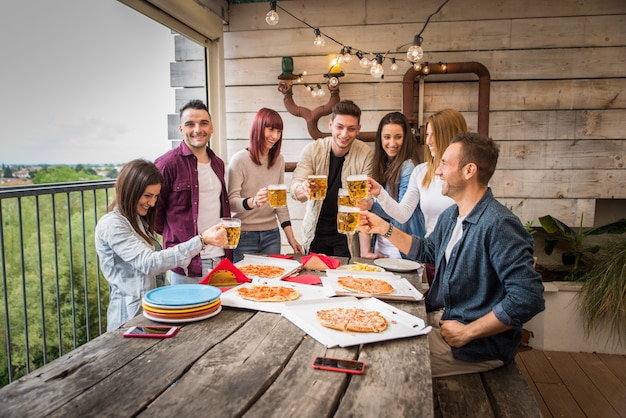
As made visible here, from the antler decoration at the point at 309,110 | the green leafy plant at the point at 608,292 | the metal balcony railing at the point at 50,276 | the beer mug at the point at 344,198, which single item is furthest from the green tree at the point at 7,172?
the green leafy plant at the point at 608,292

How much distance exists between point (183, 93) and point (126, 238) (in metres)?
2.46

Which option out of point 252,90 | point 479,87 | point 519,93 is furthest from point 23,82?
point 519,93

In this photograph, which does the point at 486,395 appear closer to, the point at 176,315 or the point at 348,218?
the point at 348,218

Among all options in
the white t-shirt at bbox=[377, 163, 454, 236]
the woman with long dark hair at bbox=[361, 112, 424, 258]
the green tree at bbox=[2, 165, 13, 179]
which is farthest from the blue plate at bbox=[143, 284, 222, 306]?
the woman with long dark hair at bbox=[361, 112, 424, 258]

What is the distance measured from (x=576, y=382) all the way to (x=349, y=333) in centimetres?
264

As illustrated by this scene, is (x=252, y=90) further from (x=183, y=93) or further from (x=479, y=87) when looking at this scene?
(x=479, y=87)

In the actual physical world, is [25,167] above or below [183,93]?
below

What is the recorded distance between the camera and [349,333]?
1576 mm

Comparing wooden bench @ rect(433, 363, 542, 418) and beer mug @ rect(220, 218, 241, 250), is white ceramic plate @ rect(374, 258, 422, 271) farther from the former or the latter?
beer mug @ rect(220, 218, 241, 250)

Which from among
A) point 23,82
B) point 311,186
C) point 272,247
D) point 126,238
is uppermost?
point 23,82

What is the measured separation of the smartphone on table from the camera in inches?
A: 62.2

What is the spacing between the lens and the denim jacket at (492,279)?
5.86 feet

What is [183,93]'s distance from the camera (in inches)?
171

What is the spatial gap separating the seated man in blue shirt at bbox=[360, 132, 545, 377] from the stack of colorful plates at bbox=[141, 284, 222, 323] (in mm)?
919
